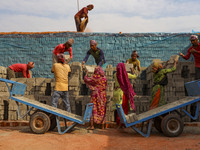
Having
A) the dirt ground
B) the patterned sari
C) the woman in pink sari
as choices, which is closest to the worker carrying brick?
the woman in pink sari

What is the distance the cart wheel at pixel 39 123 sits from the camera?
15.8 ft

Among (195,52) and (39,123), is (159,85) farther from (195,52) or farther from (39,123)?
(39,123)

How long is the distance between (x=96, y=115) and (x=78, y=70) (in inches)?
76.7

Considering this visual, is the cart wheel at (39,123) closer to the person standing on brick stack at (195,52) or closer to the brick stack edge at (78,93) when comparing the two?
the brick stack edge at (78,93)

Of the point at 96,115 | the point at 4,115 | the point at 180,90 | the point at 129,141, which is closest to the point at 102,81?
the point at 96,115

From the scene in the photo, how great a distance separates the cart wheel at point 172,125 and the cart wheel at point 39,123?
8.37 feet

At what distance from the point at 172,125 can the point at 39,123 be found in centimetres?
294

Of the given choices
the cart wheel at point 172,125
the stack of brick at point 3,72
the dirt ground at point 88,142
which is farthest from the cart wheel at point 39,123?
the stack of brick at point 3,72

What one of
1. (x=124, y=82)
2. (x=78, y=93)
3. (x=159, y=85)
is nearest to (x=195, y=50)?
(x=159, y=85)

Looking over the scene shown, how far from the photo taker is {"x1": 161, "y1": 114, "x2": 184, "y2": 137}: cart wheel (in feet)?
14.7

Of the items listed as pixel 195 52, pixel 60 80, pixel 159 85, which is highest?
pixel 195 52

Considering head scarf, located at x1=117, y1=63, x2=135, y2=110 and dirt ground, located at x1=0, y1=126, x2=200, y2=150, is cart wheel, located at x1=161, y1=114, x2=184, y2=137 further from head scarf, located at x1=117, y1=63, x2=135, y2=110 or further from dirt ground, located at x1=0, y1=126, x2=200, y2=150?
head scarf, located at x1=117, y1=63, x2=135, y2=110

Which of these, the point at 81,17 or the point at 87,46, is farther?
the point at 81,17

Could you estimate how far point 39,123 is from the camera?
4859 millimetres
